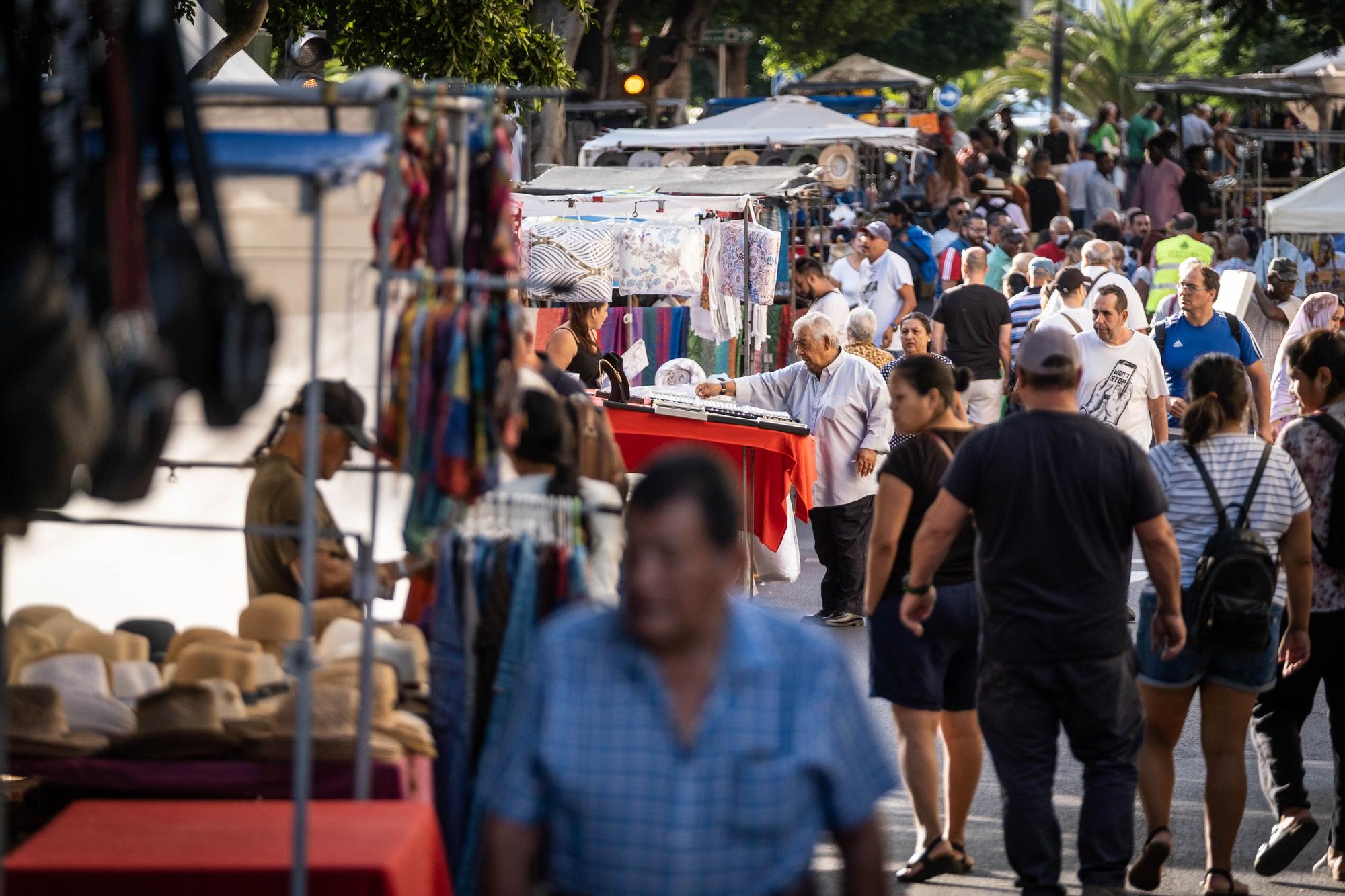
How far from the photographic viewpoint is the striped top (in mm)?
6105

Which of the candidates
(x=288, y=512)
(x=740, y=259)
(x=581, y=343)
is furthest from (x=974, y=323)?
(x=288, y=512)

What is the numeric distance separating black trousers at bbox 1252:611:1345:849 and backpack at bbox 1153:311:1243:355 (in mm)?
4855

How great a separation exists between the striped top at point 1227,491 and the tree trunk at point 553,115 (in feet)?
67.6

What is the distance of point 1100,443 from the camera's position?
18.7ft

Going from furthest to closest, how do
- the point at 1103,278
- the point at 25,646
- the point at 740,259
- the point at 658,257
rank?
the point at 740,259 < the point at 658,257 < the point at 1103,278 < the point at 25,646

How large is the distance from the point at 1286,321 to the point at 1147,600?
10.8 meters

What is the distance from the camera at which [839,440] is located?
1056 centimetres

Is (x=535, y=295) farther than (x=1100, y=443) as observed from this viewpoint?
Yes

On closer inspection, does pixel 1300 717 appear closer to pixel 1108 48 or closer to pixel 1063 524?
pixel 1063 524

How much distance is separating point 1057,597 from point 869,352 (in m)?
5.86

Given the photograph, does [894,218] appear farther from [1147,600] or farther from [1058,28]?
[1058,28]

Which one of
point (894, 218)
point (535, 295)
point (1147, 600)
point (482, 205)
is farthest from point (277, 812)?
point (894, 218)

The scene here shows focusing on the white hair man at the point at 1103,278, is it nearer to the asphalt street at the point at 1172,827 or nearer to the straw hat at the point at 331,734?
the asphalt street at the point at 1172,827

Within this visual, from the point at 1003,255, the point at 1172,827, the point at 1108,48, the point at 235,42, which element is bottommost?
the point at 1172,827
